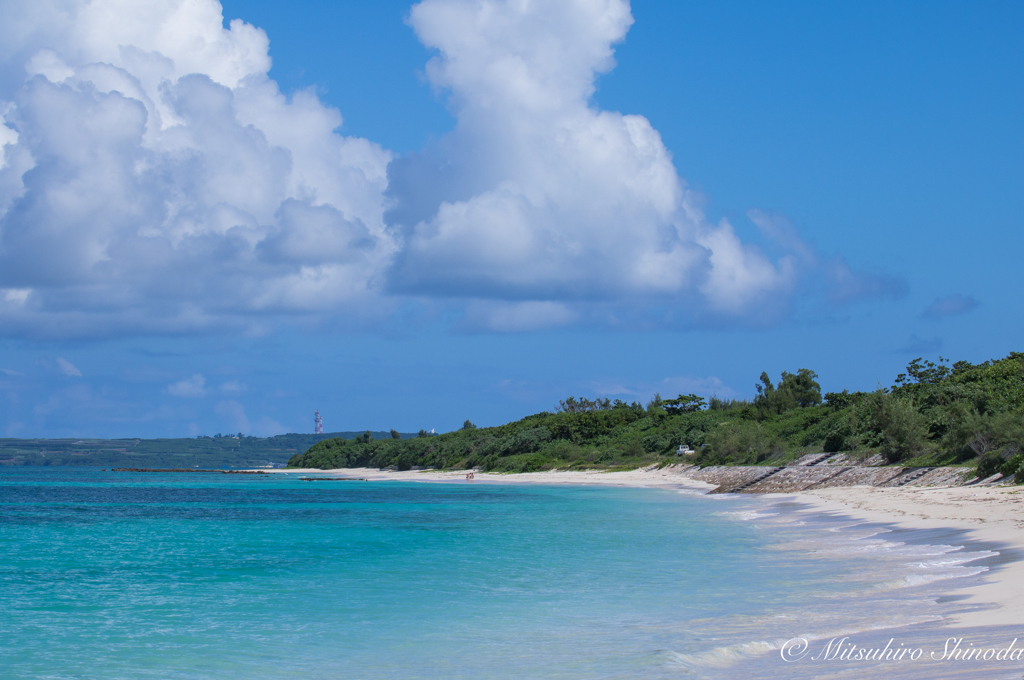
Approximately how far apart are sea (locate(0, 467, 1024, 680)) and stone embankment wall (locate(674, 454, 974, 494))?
856cm

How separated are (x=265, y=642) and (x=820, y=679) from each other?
8.76 m

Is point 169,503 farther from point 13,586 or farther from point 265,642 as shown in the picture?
point 265,642

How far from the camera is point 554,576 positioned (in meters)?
18.8

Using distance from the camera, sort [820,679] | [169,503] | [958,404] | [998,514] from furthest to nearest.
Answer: [169,503] < [958,404] < [998,514] < [820,679]

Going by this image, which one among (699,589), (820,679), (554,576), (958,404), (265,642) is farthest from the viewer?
(958,404)

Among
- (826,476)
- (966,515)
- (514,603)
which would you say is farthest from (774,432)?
(514,603)

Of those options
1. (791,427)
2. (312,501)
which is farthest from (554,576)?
(791,427)
